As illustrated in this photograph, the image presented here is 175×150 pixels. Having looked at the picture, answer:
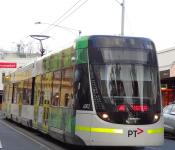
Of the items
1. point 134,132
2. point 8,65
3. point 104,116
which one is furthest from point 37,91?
point 8,65

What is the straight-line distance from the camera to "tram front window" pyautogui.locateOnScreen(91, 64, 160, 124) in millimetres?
14203

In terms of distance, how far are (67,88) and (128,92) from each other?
2.18m

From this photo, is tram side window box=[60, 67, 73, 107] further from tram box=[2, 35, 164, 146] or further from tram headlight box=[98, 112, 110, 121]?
tram headlight box=[98, 112, 110, 121]

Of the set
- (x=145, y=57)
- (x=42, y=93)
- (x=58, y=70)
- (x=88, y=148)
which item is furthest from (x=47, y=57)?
(x=145, y=57)

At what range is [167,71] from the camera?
3775 centimetres

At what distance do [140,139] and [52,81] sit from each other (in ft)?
16.6

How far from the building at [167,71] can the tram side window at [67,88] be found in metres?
20.6

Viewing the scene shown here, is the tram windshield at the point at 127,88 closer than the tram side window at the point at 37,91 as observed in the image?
Yes

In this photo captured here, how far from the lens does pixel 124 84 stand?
14.5m

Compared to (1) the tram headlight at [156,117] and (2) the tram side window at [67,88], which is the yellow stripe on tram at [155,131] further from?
(2) the tram side window at [67,88]

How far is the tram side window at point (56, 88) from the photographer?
17094 mm

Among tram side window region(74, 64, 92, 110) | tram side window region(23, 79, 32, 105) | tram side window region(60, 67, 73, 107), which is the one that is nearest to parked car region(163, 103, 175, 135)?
tram side window region(23, 79, 32, 105)

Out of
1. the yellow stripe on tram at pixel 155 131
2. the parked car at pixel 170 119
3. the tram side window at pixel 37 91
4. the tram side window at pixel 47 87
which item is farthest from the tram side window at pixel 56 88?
the parked car at pixel 170 119

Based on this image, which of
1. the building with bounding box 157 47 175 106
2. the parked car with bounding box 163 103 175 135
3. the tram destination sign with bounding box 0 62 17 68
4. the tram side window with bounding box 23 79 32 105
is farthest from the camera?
the tram destination sign with bounding box 0 62 17 68
